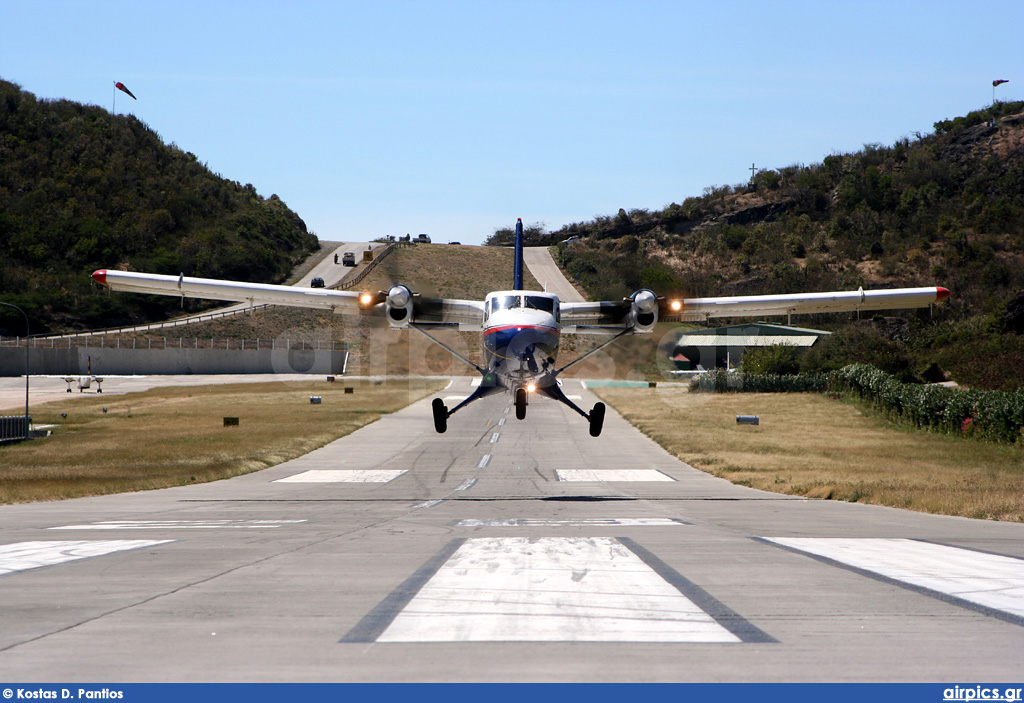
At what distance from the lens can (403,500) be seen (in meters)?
24.2

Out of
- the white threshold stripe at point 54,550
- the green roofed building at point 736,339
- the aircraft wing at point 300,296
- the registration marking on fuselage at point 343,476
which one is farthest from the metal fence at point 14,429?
the green roofed building at point 736,339

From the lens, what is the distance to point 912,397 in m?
50.2

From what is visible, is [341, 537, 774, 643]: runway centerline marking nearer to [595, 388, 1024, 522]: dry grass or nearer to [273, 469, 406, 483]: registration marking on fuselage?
[595, 388, 1024, 522]: dry grass

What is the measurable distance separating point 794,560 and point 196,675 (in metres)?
8.53

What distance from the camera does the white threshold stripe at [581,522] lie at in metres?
17.4

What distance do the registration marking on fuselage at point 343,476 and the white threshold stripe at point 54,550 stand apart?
16.1 m

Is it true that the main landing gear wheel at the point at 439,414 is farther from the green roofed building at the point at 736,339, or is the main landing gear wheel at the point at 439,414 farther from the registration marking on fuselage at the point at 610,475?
the green roofed building at the point at 736,339

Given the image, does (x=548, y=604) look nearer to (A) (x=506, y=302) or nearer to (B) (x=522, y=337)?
(B) (x=522, y=337)

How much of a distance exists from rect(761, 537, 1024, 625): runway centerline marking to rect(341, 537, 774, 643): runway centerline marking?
251 cm

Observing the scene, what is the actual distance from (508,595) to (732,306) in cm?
2217

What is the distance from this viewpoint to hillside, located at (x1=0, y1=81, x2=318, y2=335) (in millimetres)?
119188
